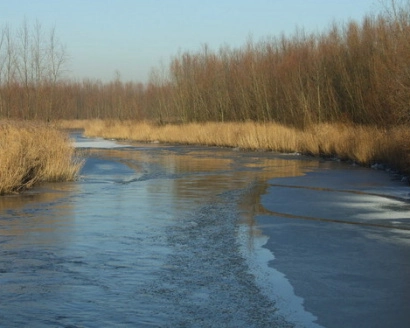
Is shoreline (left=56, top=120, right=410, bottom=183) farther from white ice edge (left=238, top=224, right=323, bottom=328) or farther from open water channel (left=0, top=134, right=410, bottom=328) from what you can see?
white ice edge (left=238, top=224, right=323, bottom=328)

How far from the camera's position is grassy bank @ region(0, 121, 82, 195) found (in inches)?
571

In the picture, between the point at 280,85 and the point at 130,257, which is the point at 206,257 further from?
the point at 280,85

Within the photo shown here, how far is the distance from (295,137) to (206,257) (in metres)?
23.2

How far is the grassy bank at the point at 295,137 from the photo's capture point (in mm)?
20453

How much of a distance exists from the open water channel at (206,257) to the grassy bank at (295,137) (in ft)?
14.8

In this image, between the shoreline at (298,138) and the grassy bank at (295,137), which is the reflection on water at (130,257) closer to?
the grassy bank at (295,137)

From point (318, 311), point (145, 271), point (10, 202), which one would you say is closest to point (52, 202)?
point (10, 202)

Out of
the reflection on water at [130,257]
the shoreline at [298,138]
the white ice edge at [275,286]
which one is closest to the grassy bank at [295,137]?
the shoreline at [298,138]

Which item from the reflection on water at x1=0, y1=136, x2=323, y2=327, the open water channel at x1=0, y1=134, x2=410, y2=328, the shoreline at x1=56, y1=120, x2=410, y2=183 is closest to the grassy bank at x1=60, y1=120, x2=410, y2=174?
the shoreline at x1=56, y1=120, x2=410, y2=183

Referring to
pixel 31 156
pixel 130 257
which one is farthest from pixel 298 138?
pixel 130 257

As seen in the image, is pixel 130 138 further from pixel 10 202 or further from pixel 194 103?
pixel 10 202

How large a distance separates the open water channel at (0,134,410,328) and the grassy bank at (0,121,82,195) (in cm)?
61

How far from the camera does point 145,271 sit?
7289mm

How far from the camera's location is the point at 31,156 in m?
16.2
